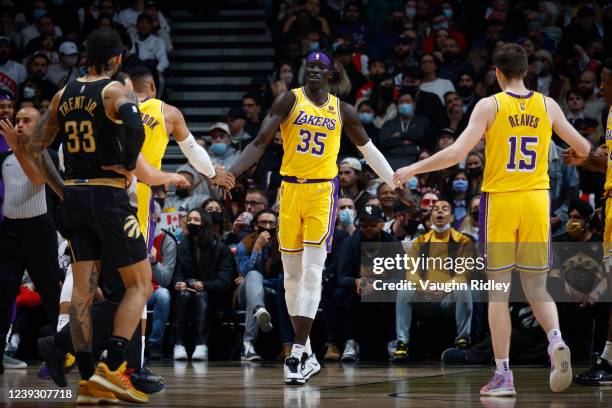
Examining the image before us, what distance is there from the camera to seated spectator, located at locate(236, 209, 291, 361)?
10.8m

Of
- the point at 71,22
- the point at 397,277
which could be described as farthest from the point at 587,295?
the point at 71,22

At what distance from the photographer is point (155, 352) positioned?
10.9 meters

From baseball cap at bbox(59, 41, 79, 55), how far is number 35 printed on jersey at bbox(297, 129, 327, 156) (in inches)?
340

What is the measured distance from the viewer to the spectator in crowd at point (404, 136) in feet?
43.0

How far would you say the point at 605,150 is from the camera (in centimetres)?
795

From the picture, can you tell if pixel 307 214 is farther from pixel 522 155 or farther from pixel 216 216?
pixel 216 216

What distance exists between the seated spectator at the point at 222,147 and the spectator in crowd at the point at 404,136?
197 cm

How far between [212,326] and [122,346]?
5561 mm

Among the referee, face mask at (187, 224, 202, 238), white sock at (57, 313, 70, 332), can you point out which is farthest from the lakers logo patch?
face mask at (187, 224, 202, 238)

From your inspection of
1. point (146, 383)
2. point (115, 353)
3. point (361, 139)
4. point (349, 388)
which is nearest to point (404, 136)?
point (361, 139)

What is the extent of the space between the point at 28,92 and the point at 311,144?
8212 mm

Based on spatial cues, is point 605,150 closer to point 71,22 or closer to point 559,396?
point 559,396

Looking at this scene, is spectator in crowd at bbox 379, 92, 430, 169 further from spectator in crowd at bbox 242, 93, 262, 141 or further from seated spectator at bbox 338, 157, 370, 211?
spectator in crowd at bbox 242, 93, 262, 141

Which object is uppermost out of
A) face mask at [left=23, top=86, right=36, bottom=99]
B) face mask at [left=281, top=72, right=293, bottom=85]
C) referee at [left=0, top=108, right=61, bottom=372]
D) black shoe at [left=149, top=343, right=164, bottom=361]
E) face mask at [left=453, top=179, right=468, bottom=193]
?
face mask at [left=281, top=72, right=293, bottom=85]
